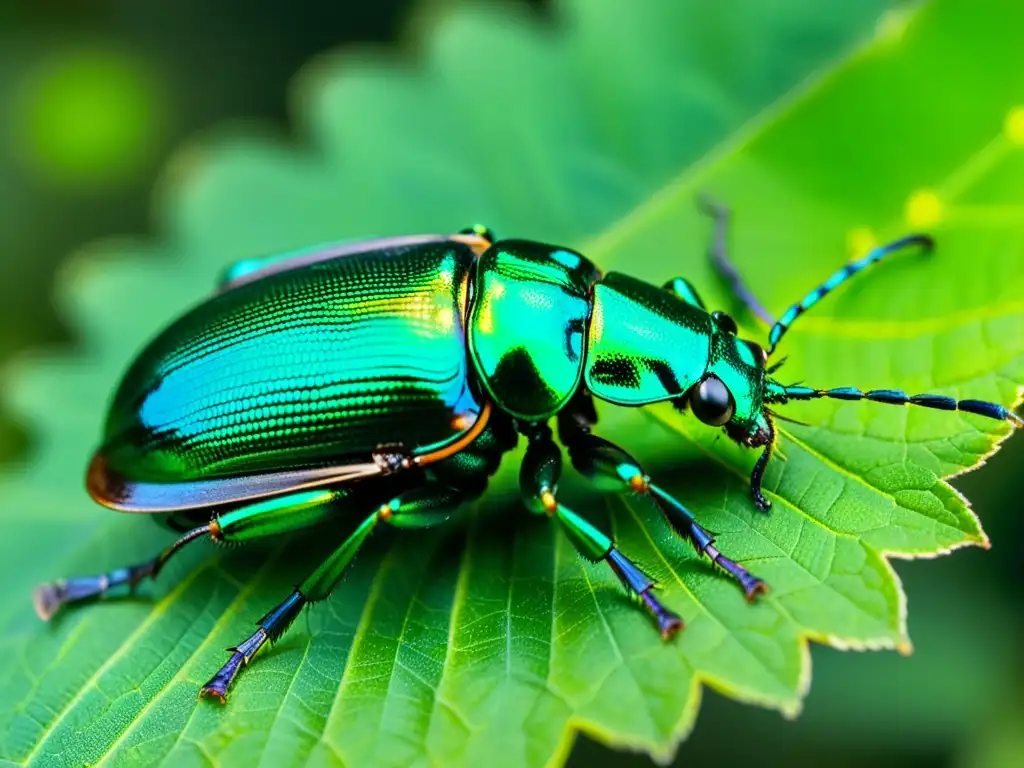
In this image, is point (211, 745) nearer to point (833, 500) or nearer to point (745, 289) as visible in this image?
point (833, 500)

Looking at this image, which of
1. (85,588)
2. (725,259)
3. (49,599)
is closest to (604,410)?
(725,259)

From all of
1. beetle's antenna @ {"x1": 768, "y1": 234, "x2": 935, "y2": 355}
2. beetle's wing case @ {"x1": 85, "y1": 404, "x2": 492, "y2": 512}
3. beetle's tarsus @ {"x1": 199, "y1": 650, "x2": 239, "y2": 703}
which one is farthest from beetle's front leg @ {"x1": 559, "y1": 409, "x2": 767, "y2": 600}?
beetle's tarsus @ {"x1": 199, "y1": 650, "x2": 239, "y2": 703}

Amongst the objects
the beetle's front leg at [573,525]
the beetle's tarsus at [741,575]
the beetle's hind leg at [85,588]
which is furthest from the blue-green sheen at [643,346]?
the beetle's hind leg at [85,588]

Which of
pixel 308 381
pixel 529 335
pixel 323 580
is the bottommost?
pixel 323 580

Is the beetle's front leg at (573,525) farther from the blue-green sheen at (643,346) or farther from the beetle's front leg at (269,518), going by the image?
the beetle's front leg at (269,518)

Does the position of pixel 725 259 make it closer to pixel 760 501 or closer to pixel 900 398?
pixel 900 398

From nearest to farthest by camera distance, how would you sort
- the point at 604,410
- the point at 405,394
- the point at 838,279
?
the point at 405,394 < the point at 838,279 < the point at 604,410

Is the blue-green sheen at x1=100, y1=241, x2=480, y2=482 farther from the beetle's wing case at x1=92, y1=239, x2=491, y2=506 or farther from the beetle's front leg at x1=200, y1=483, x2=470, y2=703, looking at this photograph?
the beetle's front leg at x1=200, y1=483, x2=470, y2=703

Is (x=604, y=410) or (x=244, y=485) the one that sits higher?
(x=604, y=410)
